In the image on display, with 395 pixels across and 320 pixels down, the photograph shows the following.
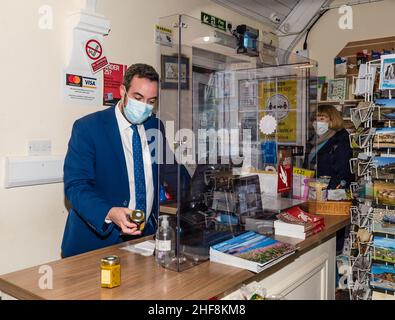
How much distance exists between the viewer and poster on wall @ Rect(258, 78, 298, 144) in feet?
6.93

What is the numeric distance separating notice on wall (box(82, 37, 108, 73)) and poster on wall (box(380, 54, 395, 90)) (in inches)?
59.2

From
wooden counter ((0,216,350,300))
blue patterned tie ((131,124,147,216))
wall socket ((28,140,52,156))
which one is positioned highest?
wall socket ((28,140,52,156))

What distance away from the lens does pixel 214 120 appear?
173 centimetres

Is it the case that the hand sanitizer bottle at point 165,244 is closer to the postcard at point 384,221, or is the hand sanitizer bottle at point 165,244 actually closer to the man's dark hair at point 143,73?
the man's dark hair at point 143,73

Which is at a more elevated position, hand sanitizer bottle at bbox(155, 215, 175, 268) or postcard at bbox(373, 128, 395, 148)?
postcard at bbox(373, 128, 395, 148)

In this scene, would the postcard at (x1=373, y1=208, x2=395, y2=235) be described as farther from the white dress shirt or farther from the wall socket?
the wall socket

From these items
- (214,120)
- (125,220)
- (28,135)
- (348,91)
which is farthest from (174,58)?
(348,91)

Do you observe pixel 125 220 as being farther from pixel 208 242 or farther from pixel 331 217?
pixel 331 217

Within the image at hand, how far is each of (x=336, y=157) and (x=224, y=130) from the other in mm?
1642

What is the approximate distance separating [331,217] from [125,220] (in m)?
1.23

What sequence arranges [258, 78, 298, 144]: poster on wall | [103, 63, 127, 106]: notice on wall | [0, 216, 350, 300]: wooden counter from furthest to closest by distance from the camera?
[103, 63, 127, 106]: notice on wall < [258, 78, 298, 144]: poster on wall < [0, 216, 350, 300]: wooden counter

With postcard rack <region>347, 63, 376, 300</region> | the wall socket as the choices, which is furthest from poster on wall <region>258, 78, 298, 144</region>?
the wall socket

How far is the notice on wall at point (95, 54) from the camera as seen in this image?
89.6 inches

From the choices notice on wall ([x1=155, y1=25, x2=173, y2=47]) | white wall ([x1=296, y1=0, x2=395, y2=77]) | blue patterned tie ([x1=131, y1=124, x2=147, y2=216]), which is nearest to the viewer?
notice on wall ([x1=155, y1=25, x2=173, y2=47])
